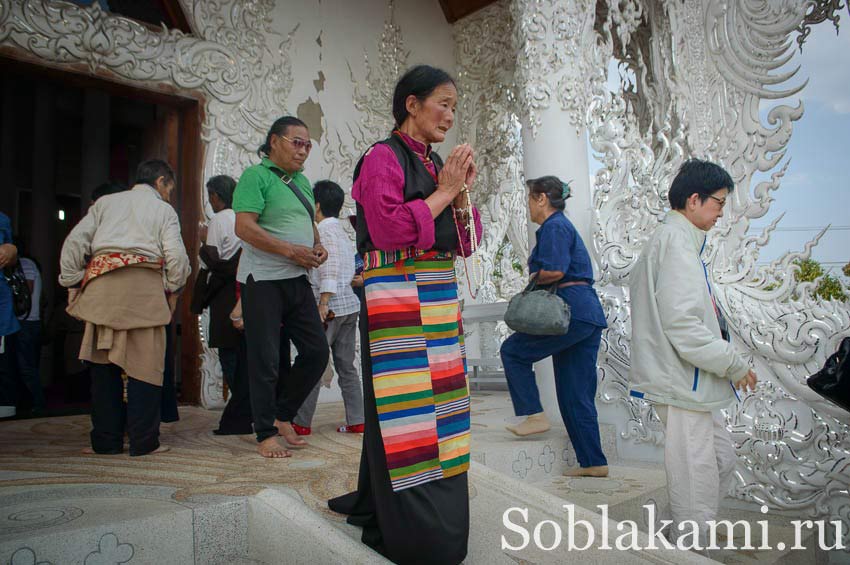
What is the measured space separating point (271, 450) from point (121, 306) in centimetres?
101

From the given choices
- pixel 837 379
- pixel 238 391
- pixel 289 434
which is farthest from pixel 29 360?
pixel 837 379

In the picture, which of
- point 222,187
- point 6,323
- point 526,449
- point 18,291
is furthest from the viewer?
point 18,291

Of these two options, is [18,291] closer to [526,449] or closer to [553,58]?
[526,449]

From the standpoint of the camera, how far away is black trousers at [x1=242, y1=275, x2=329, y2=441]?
109 inches

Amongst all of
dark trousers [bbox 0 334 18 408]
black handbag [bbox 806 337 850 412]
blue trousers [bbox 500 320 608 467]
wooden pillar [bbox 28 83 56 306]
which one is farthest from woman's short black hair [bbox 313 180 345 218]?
wooden pillar [bbox 28 83 56 306]

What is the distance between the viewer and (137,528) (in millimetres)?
1715

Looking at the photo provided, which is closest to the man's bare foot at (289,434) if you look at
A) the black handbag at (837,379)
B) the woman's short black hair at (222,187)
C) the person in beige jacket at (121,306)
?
the person in beige jacket at (121,306)

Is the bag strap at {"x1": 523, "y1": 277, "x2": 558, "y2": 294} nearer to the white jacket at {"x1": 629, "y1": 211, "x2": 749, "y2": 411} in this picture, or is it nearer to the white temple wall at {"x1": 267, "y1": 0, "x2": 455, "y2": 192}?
the white jacket at {"x1": 629, "y1": 211, "x2": 749, "y2": 411}

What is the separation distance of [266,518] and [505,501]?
0.89m

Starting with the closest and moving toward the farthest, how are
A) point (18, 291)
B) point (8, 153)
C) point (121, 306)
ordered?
1. point (121, 306)
2. point (18, 291)
3. point (8, 153)

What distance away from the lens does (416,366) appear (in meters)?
1.64

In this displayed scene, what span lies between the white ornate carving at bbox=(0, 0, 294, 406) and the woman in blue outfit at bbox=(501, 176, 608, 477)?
2.77 meters

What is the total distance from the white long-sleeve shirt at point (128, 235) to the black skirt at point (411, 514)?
165 centimetres

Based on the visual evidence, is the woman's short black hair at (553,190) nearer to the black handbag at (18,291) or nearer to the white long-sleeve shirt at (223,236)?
the white long-sleeve shirt at (223,236)
